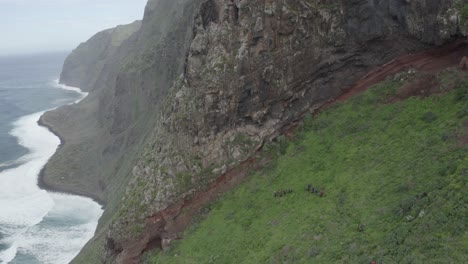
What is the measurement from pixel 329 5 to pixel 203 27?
9.28m

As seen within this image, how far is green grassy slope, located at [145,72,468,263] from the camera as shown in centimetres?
1800

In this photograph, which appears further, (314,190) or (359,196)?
(314,190)

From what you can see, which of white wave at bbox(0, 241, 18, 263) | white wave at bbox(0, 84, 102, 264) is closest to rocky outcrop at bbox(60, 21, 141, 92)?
white wave at bbox(0, 84, 102, 264)

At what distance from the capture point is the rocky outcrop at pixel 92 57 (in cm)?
15588

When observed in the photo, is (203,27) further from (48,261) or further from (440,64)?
(48,261)

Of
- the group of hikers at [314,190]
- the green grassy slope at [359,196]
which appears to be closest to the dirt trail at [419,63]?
the green grassy slope at [359,196]

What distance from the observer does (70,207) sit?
62.6m

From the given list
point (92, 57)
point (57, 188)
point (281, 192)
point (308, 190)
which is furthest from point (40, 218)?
point (92, 57)

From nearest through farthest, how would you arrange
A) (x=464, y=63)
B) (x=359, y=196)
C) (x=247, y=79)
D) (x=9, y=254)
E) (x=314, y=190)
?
1. (x=359, y=196)
2. (x=314, y=190)
3. (x=464, y=63)
4. (x=247, y=79)
5. (x=9, y=254)

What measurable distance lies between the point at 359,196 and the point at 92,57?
163m

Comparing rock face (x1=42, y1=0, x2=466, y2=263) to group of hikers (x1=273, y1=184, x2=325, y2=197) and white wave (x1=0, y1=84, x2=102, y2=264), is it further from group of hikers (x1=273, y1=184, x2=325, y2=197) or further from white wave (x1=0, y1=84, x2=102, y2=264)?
white wave (x1=0, y1=84, x2=102, y2=264)

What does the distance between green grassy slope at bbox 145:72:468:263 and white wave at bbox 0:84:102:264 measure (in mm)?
26271

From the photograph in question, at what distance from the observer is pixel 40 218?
196 ft

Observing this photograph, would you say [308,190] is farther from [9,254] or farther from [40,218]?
[40,218]
